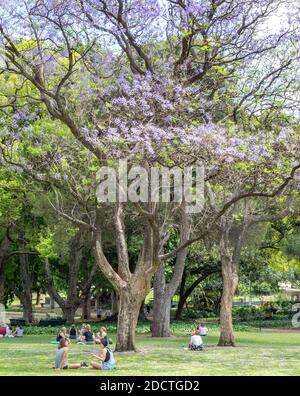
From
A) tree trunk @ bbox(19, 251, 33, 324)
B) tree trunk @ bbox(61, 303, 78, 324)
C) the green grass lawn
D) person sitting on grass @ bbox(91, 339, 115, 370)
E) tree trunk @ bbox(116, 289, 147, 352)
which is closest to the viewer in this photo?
the green grass lawn

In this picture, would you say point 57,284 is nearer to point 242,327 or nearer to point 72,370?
point 242,327

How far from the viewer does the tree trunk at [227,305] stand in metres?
21.4

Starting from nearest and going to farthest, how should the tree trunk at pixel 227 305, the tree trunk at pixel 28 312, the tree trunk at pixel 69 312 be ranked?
the tree trunk at pixel 227 305, the tree trunk at pixel 69 312, the tree trunk at pixel 28 312

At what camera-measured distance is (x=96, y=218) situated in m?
19.4

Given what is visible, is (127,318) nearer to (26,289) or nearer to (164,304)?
(164,304)

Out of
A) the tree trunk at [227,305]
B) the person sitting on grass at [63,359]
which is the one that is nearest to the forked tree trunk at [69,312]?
the tree trunk at [227,305]

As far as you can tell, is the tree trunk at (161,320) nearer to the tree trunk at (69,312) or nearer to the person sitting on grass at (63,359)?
the tree trunk at (69,312)

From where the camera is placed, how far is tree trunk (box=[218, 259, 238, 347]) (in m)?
21.4

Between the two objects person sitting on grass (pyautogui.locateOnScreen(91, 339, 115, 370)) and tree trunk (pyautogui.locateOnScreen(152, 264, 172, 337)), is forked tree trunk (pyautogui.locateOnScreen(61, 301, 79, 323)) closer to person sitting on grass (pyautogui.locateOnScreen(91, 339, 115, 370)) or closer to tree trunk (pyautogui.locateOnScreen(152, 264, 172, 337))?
tree trunk (pyautogui.locateOnScreen(152, 264, 172, 337))

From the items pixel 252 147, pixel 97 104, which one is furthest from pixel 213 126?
pixel 97 104

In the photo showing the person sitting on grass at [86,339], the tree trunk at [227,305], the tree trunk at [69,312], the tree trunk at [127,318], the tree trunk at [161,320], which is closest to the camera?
the tree trunk at [127,318]

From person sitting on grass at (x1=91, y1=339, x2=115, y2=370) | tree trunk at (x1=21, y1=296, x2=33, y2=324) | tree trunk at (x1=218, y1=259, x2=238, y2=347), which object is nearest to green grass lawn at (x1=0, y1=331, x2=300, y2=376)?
person sitting on grass at (x1=91, y1=339, x2=115, y2=370)

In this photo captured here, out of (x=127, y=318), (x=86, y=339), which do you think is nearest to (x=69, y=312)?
(x=86, y=339)
